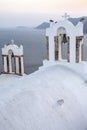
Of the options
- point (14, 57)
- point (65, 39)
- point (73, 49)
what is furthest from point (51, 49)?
point (14, 57)

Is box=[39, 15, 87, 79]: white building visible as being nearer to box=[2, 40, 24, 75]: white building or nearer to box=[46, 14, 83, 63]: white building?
box=[46, 14, 83, 63]: white building

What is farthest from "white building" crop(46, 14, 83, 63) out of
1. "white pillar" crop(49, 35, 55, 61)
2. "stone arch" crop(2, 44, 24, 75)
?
"stone arch" crop(2, 44, 24, 75)

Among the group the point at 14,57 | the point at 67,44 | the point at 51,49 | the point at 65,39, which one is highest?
the point at 65,39

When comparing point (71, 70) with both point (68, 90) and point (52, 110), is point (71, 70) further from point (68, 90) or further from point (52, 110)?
point (52, 110)

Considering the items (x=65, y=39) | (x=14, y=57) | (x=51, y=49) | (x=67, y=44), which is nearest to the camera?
(x=67, y=44)

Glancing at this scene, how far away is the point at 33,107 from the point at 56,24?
7.08m

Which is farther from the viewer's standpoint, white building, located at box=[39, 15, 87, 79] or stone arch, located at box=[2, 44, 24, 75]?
stone arch, located at box=[2, 44, 24, 75]

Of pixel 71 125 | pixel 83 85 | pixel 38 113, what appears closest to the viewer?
pixel 38 113

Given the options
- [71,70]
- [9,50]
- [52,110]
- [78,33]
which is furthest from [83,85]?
[9,50]

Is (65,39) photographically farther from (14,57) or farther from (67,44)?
(14,57)

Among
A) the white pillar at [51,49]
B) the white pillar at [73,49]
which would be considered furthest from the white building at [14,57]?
the white pillar at [73,49]

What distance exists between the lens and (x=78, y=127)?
486 inches

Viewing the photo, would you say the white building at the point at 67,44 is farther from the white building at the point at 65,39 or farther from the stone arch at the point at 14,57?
the stone arch at the point at 14,57

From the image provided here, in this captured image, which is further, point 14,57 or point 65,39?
point 14,57
